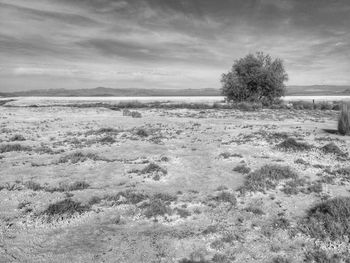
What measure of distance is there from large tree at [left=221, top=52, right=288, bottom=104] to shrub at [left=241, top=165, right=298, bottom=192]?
146 ft

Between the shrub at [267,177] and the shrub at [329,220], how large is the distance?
7.54ft

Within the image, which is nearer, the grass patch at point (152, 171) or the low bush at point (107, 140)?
the grass patch at point (152, 171)

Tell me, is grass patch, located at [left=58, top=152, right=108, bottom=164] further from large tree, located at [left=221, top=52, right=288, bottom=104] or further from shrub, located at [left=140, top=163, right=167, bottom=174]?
large tree, located at [left=221, top=52, right=288, bottom=104]

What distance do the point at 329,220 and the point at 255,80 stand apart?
50.3 meters

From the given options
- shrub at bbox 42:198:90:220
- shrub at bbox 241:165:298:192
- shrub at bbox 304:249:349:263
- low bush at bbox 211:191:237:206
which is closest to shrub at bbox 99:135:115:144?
shrub at bbox 241:165:298:192

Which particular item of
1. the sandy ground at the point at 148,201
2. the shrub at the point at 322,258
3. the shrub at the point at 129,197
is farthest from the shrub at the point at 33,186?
the shrub at the point at 322,258

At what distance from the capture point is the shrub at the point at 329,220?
25.9ft

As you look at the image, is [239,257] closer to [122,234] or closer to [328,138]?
[122,234]

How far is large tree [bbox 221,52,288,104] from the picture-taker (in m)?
55.9

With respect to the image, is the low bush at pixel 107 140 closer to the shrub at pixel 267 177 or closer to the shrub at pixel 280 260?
the shrub at pixel 267 177

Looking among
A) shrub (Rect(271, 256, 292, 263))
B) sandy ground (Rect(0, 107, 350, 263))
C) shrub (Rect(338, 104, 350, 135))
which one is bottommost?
shrub (Rect(271, 256, 292, 263))

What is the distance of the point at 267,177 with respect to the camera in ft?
42.4

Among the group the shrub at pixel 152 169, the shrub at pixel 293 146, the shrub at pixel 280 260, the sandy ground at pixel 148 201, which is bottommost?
the shrub at pixel 280 260

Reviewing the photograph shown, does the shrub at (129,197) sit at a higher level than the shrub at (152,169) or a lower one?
lower
